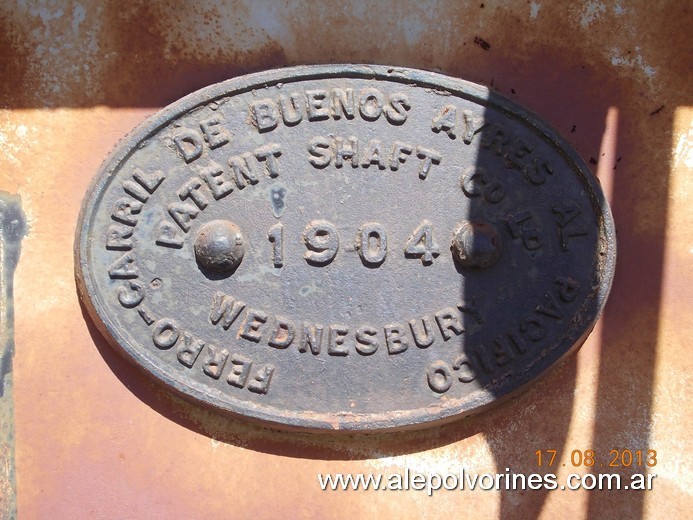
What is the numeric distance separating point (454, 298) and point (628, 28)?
1083 millimetres

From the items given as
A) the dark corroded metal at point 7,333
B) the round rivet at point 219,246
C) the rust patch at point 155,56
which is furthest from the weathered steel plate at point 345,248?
the dark corroded metal at point 7,333

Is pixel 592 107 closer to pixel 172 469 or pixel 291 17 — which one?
pixel 291 17

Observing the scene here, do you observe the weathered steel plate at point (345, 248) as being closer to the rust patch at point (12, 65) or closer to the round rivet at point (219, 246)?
the round rivet at point (219, 246)

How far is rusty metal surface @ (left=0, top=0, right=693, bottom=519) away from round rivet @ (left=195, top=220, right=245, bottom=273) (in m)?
0.43

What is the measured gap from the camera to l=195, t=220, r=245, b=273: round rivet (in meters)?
1.99

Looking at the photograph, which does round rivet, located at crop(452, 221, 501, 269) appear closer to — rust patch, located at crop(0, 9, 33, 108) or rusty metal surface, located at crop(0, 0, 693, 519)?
rusty metal surface, located at crop(0, 0, 693, 519)

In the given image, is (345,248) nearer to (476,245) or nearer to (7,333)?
(476,245)

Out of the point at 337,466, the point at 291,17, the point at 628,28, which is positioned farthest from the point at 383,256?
the point at 628,28

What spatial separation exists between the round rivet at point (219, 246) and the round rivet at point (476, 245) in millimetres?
663

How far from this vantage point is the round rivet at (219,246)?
78.3 inches

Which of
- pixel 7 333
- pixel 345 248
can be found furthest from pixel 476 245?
pixel 7 333

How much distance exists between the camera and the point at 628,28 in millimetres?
2211

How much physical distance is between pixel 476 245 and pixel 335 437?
0.75 meters

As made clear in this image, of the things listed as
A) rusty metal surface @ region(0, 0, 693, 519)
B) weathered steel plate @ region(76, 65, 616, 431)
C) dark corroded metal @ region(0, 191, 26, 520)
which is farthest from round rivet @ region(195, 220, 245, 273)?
dark corroded metal @ region(0, 191, 26, 520)
